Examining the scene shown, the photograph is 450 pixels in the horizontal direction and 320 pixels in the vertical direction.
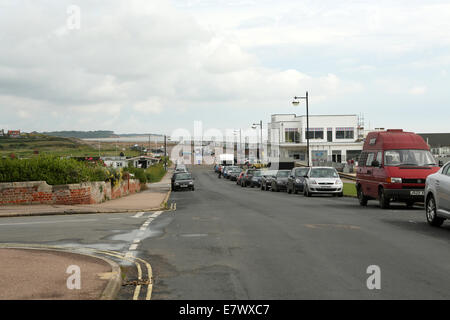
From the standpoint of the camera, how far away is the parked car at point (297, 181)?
33.9 m

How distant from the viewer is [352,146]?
9850 centimetres

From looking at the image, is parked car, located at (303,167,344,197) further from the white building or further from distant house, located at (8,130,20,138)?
the white building

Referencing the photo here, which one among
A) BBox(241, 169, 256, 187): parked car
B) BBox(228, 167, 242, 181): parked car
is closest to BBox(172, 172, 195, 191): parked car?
BBox(241, 169, 256, 187): parked car

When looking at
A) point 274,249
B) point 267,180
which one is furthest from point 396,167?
point 267,180

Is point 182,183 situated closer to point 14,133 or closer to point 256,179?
point 256,179

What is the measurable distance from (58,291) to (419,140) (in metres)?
16.9

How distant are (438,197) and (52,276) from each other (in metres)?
9.50

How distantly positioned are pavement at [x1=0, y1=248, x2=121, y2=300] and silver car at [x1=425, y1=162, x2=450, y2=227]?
817 centimetres

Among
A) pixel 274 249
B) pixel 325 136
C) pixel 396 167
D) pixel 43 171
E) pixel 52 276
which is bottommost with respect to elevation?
pixel 274 249

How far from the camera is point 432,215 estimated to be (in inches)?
564

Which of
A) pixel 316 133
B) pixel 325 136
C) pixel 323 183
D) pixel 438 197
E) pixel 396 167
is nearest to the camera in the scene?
pixel 438 197

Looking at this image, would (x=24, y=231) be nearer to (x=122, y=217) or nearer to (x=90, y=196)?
(x=122, y=217)

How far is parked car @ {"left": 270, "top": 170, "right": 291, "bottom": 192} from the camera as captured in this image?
1571 inches
